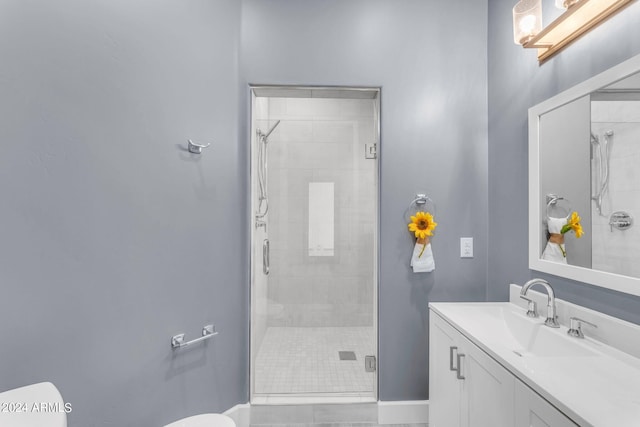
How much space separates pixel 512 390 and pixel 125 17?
6.65 feet

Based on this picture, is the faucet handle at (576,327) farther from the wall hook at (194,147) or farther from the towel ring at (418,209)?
the wall hook at (194,147)

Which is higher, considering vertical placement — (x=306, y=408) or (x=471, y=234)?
(x=471, y=234)

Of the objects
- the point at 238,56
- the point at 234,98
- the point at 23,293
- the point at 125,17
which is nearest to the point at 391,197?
the point at 234,98

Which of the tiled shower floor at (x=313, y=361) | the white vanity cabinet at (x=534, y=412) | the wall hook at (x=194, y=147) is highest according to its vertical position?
the wall hook at (x=194, y=147)

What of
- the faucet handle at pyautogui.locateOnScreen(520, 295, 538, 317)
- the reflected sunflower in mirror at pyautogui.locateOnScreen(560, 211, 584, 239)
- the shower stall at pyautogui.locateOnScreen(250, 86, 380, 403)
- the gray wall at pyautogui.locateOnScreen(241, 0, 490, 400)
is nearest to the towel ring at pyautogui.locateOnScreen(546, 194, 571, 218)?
the reflected sunflower in mirror at pyautogui.locateOnScreen(560, 211, 584, 239)

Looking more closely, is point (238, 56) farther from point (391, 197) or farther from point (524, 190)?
point (524, 190)

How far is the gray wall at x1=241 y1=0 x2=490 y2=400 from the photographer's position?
210 cm

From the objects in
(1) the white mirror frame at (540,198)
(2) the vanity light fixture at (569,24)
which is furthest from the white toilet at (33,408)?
(2) the vanity light fixture at (569,24)

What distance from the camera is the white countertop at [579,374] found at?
798 mm

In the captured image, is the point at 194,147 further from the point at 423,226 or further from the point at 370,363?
the point at 370,363

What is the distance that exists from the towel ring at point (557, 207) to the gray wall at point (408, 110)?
0.56m

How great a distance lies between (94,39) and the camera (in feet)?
4.08

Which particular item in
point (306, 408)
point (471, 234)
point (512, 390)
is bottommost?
point (306, 408)

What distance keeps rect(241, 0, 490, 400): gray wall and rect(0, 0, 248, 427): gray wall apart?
1.37 feet
